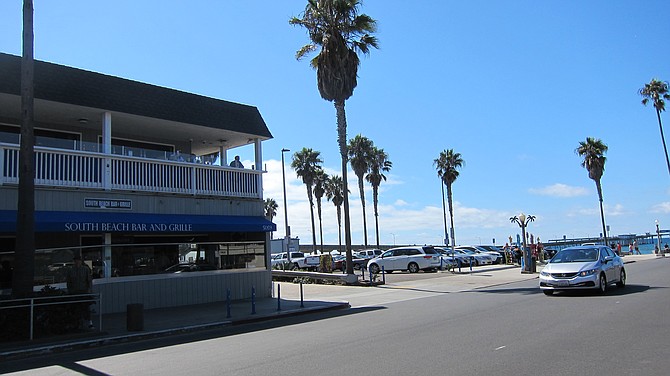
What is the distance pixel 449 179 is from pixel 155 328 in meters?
47.9

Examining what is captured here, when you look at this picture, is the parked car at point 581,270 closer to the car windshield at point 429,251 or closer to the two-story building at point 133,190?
the two-story building at point 133,190

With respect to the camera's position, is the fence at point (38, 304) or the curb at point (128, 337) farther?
the fence at point (38, 304)

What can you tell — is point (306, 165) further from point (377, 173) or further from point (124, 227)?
point (124, 227)

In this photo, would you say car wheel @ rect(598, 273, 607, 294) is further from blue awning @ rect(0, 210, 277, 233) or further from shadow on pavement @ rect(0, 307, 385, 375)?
blue awning @ rect(0, 210, 277, 233)

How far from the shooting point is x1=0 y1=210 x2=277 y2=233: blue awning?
13.7m

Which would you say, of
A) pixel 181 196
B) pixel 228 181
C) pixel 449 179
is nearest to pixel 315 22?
pixel 228 181

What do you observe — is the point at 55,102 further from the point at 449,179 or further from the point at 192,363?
the point at 449,179

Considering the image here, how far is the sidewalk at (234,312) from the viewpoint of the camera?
10.6m

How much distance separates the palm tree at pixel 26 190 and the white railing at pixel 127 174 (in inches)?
106

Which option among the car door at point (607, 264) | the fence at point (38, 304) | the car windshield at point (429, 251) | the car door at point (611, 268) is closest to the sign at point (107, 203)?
the fence at point (38, 304)

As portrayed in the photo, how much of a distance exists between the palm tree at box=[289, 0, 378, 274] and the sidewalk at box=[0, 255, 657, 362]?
12.7 feet

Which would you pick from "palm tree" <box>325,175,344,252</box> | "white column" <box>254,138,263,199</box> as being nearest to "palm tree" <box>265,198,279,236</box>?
"palm tree" <box>325,175,344,252</box>

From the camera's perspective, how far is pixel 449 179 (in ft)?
188

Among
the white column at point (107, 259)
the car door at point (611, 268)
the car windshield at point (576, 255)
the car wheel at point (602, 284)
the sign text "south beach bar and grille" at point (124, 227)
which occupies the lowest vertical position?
the car wheel at point (602, 284)
